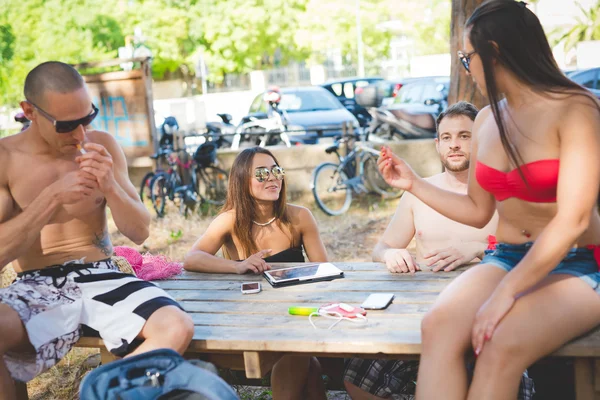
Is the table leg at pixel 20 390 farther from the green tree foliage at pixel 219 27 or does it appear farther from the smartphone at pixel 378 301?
the green tree foliage at pixel 219 27

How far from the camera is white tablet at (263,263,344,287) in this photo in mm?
3197

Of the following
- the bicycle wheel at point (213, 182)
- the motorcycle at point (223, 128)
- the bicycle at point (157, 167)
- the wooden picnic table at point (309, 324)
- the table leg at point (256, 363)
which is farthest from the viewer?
the motorcycle at point (223, 128)

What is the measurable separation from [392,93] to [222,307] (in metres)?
15.6

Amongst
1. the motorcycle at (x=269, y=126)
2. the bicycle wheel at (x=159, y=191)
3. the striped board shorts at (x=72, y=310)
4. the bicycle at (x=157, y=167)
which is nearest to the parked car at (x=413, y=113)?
the motorcycle at (x=269, y=126)

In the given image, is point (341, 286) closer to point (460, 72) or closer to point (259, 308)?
point (259, 308)

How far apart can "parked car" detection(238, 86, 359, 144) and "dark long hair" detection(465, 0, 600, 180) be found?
35.8ft

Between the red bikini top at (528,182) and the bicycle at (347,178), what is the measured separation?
22.4 ft

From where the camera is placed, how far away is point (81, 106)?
2.91 meters

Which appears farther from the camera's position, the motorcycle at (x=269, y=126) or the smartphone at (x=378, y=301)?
the motorcycle at (x=269, y=126)

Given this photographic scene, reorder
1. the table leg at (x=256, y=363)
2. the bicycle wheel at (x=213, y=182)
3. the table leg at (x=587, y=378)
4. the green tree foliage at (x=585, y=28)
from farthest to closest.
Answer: the green tree foliage at (x=585, y=28) → the bicycle wheel at (x=213, y=182) → the table leg at (x=256, y=363) → the table leg at (x=587, y=378)

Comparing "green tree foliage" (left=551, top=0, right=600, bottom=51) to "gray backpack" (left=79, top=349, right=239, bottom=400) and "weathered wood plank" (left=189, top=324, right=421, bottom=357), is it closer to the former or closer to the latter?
"weathered wood plank" (left=189, top=324, right=421, bottom=357)

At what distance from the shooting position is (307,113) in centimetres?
1448

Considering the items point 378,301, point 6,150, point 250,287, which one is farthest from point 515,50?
point 6,150

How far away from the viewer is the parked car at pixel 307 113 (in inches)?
542
